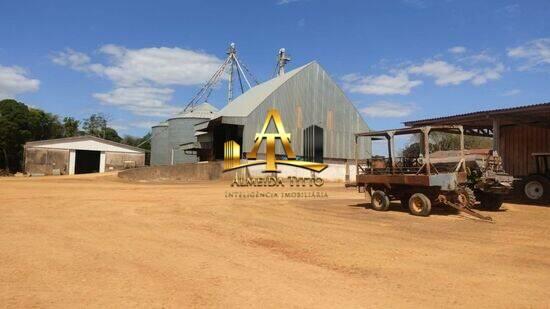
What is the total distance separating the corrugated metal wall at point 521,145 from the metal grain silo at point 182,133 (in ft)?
111

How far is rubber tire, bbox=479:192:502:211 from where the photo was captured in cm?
1497

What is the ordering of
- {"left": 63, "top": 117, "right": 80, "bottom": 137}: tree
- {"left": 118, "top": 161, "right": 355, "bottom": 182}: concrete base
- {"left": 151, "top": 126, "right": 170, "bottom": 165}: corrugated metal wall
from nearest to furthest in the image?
{"left": 118, "top": 161, "right": 355, "bottom": 182}: concrete base < {"left": 151, "top": 126, "right": 170, "bottom": 165}: corrugated metal wall < {"left": 63, "top": 117, "right": 80, "bottom": 137}: tree

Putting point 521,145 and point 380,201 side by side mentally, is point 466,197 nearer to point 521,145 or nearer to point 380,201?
point 380,201

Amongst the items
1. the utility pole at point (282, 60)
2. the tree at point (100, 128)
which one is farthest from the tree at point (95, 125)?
the utility pole at point (282, 60)

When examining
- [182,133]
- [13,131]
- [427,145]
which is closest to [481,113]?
[427,145]

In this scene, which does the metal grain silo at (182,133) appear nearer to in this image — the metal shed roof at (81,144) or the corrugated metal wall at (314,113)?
the metal shed roof at (81,144)

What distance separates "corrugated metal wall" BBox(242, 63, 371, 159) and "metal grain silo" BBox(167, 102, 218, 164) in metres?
16.4

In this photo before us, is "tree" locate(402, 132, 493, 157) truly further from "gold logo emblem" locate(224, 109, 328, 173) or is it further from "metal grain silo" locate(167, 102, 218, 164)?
"metal grain silo" locate(167, 102, 218, 164)

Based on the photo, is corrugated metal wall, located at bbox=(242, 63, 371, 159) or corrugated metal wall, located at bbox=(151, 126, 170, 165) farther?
corrugated metal wall, located at bbox=(151, 126, 170, 165)

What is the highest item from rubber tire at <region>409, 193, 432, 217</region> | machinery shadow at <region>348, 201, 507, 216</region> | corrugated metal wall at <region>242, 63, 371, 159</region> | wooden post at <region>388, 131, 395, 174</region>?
corrugated metal wall at <region>242, 63, 371, 159</region>

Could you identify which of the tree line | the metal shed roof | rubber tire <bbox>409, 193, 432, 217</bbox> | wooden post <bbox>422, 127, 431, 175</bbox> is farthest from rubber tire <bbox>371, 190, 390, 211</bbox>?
the tree line

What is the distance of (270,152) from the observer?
34.5 m

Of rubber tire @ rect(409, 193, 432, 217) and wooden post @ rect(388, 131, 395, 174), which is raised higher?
wooden post @ rect(388, 131, 395, 174)

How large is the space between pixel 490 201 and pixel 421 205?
3.30 metres
